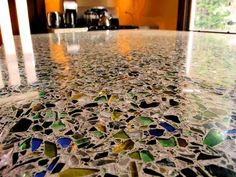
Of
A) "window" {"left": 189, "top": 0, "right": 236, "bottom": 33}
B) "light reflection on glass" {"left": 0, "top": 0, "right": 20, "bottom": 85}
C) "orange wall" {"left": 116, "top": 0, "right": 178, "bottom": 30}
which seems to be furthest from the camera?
"orange wall" {"left": 116, "top": 0, "right": 178, "bottom": 30}

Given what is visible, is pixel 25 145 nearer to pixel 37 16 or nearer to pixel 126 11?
pixel 37 16

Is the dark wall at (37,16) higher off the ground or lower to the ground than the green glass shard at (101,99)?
higher

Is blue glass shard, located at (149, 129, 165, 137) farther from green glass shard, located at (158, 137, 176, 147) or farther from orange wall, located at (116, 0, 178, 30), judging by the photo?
orange wall, located at (116, 0, 178, 30)

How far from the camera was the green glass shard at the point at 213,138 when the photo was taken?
25 centimetres

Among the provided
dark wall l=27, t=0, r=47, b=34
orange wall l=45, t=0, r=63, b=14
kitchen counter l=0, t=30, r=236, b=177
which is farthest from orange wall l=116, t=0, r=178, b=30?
kitchen counter l=0, t=30, r=236, b=177

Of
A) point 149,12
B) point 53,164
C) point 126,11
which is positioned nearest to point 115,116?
point 53,164

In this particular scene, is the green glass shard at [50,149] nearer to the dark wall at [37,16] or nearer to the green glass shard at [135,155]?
the green glass shard at [135,155]

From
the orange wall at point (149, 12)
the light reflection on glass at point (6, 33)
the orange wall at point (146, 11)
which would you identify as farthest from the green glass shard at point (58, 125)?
the orange wall at point (149, 12)

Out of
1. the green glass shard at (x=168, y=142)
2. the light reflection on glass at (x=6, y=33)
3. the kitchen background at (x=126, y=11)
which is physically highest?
the kitchen background at (x=126, y=11)

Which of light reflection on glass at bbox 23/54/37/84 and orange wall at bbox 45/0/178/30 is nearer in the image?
light reflection on glass at bbox 23/54/37/84

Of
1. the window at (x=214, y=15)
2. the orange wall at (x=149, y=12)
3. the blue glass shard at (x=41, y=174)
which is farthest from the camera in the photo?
the orange wall at (x=149, y=12)

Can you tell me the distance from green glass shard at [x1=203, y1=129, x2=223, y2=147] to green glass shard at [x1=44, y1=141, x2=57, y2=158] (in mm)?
179

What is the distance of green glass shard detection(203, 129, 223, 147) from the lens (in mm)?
251

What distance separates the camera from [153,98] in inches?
15.4
